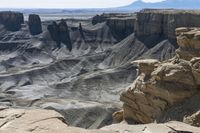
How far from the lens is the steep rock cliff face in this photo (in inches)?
4363

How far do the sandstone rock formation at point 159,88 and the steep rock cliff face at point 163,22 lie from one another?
254 feet

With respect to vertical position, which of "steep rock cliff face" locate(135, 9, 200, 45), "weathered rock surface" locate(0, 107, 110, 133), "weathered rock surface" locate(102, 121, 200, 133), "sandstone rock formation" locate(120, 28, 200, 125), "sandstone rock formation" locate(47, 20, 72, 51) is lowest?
"sandstone rock formation" locate(47, 20, 72, 51)

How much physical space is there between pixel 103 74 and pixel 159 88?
77720mm

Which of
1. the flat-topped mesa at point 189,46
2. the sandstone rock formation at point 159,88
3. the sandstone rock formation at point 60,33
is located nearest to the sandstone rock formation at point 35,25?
the sandstone rock formation at point 60,33

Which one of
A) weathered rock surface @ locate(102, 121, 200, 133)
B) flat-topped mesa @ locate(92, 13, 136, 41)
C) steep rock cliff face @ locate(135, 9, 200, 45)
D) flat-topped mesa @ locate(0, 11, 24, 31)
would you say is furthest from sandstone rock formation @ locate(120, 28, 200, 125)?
flat-topped mesa @ locate(0, 11, 24, 31)

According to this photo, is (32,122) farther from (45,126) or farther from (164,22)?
(164,22)

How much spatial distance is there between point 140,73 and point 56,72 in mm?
89520

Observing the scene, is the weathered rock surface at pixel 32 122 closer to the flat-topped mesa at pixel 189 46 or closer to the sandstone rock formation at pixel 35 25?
the flat-topped mesa at pixel 189 46

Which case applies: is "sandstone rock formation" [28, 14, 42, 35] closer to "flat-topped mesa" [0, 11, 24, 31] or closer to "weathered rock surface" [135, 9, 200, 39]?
"flat-topped mesa" [0, 11, 24, 31]

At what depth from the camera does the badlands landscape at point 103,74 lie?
1937cm

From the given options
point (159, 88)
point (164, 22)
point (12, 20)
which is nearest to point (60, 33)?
point (12, 20)

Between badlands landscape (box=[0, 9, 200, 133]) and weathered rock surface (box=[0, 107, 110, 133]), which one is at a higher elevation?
weathered rock surface (box=[0, 107, 110, 133])

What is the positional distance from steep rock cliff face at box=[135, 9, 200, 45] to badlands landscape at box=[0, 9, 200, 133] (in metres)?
0.28

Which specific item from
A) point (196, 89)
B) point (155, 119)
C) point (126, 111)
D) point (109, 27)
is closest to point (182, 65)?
point (196, 89)
